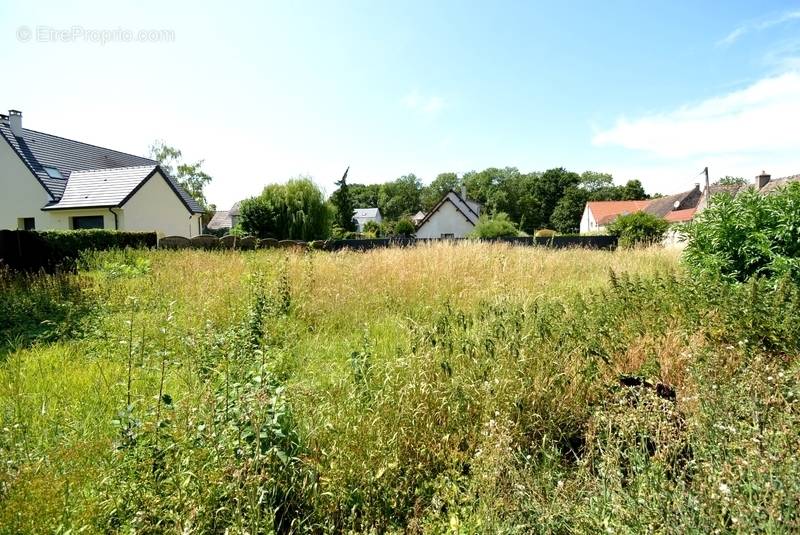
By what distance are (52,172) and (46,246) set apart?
14.2 m

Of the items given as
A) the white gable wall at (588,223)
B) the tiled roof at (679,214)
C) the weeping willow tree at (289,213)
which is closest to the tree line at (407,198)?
the weeping willow tree at (289,213)

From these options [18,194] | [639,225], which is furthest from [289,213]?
[639,225]

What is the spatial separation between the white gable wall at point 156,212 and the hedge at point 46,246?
6.84 meters

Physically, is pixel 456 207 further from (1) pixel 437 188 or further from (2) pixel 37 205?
(1) pixel 437 188

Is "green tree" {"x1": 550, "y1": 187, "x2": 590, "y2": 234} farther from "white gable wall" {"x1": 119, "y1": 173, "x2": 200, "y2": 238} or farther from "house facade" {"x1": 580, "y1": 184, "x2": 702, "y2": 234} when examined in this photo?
"white gable wall" {"x1": 119, "y1": 173, "x2": 200, "y2": 238}

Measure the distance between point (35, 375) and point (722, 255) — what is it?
317 inches

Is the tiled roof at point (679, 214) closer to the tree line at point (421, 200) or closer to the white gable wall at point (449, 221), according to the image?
the tree line at point (421, 200)

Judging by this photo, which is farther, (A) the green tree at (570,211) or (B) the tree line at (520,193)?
(B) the tree line at (520,193)

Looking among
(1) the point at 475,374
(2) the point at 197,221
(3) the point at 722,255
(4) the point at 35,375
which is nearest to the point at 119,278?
(4) the point at 35,375

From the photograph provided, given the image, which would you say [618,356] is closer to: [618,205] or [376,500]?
[376,500]

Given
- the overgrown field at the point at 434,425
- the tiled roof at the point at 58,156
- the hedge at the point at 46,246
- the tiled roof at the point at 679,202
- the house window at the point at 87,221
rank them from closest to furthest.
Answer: the overgrown field at the point at 434,425 < the hedge at the point at 46,246 < the house window at the point at 87,221 < the tiled roof at the point at 58,156 < the tiled roof at the point at 679,202

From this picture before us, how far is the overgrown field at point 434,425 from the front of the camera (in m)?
1.79

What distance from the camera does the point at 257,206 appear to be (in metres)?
24.8

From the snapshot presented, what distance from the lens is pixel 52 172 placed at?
2148 centimetres
